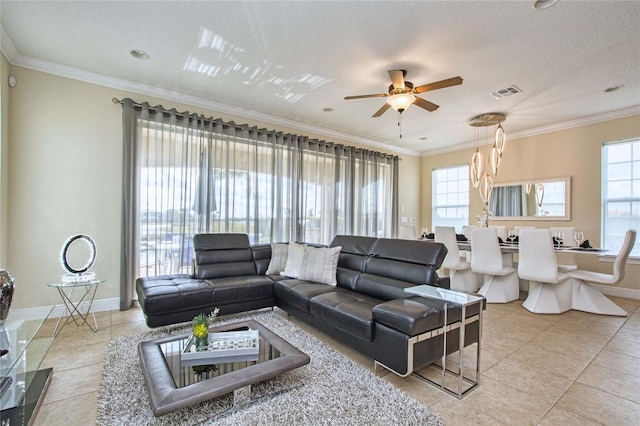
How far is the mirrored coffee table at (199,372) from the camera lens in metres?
1.49

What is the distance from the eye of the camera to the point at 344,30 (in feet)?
8.70

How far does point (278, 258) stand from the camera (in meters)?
3.91

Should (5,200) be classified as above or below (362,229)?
above

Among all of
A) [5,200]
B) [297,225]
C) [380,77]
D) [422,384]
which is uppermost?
[380,77]

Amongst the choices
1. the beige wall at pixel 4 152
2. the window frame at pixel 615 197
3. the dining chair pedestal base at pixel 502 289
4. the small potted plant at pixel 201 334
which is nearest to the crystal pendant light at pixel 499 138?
the window frame at pixel 615 197

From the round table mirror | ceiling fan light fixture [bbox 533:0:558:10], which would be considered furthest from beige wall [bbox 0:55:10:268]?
ceiling fan light fixture [bbox 533:0:558:10]

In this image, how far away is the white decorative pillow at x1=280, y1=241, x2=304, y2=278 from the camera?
3646 mm

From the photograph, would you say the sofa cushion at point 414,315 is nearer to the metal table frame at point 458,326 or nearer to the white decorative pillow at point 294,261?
the metal table frame at point 458,326

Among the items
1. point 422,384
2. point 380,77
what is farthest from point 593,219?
point 422,384

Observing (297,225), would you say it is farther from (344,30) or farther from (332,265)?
(344,30)

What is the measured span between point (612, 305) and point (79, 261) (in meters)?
6.63

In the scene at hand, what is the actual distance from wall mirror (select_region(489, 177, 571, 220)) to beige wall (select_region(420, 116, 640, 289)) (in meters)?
0.09

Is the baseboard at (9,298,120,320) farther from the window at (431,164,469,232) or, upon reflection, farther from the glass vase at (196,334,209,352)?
the window at (431,164,469,232)

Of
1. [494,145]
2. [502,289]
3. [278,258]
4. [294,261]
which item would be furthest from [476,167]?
[278,258]
